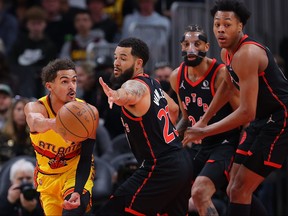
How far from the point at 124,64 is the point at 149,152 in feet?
3.02

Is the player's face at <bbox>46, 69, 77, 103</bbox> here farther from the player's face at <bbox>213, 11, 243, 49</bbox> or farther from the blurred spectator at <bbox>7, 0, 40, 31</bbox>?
the blurred spectator at <bbox>7, 0, 40, 31</bbox>

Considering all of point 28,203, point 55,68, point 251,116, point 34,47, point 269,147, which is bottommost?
point 28,203

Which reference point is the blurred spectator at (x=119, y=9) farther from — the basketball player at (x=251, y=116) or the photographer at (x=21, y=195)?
the basketball player at (x=251, y=116)

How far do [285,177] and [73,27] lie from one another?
15.9ft

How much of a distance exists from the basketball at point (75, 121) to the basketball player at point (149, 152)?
1.20 ft

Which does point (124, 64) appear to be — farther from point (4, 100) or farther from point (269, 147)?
point (4, 100)

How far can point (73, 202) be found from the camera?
8.08 m

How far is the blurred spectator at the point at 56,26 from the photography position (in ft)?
48.8

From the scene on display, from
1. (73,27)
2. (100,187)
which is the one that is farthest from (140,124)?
(73,27)

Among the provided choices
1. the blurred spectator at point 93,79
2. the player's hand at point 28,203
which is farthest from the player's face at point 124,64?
the blurred spectator at point 93,79

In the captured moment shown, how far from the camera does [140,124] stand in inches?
311

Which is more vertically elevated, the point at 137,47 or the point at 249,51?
the point at 137,47

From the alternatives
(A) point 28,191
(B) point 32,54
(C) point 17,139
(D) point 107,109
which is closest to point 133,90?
(A) point 28,191

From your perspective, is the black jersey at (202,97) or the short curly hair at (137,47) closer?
the short curly hair at (137,47)
